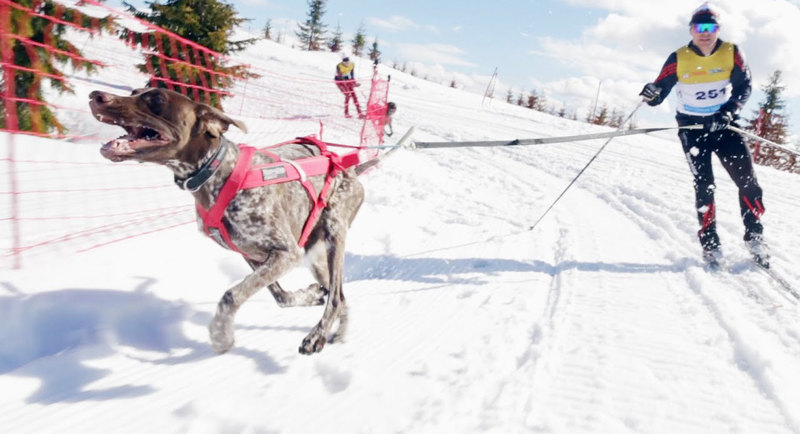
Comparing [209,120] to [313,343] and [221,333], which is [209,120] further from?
[313,343]

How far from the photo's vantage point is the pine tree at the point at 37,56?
19.4 ft

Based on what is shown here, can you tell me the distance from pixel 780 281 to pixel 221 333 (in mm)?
3909

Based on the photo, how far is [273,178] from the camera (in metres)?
2.78

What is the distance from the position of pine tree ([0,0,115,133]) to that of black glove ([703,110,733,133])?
6.77 metres

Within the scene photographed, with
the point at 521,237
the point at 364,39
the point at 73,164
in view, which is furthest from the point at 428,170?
the point at 364,39

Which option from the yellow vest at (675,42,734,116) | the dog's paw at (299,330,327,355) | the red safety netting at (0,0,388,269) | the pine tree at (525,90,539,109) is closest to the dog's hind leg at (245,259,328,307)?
the dog's paw at (299,330,327,355)

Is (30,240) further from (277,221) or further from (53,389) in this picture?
(277,221)

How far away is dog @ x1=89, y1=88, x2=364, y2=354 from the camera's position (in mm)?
2396

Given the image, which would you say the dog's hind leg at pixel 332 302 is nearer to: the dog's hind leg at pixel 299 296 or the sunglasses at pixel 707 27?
the dog's hind leg at pixel 299 296

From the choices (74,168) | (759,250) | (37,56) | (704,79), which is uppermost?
(704,79)

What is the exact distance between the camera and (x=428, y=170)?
7.96m

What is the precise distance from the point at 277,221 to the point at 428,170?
17.7ft

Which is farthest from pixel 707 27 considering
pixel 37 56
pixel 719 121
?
pixel 37 56

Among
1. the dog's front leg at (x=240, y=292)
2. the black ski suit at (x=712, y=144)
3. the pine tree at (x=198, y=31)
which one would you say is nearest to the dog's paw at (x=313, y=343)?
the dog's front leg at (x=240, y=292)
